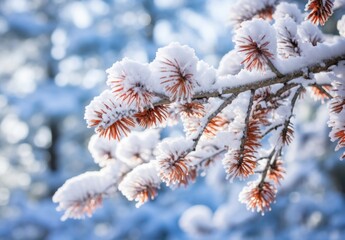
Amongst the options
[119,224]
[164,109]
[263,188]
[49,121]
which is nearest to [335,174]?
[119,224]

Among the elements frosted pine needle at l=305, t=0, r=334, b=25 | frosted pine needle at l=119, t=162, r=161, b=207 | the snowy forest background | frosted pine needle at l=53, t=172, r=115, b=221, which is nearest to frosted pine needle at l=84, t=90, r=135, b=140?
frosted pine needle at l=119, t=162, r=161, b=207

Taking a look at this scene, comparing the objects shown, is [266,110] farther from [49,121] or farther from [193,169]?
[49,121]

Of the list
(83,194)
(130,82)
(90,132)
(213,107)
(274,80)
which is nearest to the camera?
(130,82)

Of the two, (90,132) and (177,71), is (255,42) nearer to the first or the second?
(177,71)

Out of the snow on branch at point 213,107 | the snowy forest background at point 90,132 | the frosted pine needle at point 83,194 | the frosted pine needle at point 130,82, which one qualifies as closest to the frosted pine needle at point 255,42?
the snow on branch at point 213,107

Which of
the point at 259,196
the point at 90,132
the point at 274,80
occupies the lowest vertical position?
the point at 259,196

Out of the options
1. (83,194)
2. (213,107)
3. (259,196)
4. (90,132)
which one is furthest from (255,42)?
(90,132)
